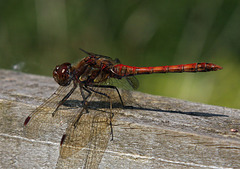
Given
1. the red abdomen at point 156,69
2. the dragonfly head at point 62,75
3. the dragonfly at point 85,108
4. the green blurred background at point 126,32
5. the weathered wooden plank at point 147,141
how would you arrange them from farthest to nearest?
the green blurred background at point 126,32 < the red abdomen at point 156,69 < the dragonfly head at point 62,75 < the dragonfly at point 85,108 < the weathered wooden plank at point 147,141

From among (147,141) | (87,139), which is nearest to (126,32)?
(87,139)

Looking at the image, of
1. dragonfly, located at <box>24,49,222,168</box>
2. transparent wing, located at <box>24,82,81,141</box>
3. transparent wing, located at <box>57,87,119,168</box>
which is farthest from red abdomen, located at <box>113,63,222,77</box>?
transparent wing, located at <box>24,82,81,141</box>

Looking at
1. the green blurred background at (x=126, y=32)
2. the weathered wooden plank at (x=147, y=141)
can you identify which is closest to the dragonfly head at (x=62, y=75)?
the weathered wooden plank at (x=147, y=141)

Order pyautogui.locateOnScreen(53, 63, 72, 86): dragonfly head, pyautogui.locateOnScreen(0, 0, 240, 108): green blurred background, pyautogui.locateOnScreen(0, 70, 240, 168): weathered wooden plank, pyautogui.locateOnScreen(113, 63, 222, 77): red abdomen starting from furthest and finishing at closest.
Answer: pyautogui.locateOnScreen(0, 0, 240, 108): green blurred background
pyautogui.locateOnScreen(113, 63, 222, 77): red abdomen
pyautogui.locateOnScreen(53, 63, 72, 86): dragonfly head
pyautogui.locateOnScreen(0, 70, 240, 168): weathered wooden plank

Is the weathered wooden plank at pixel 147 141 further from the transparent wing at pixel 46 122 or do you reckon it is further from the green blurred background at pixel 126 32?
the green blurred background at pixel 126 32

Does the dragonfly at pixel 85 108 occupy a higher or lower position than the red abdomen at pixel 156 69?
lower

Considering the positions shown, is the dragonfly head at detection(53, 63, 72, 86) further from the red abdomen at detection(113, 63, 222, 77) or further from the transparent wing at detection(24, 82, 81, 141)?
the transparent wing at detection(24, 82, 81, 141)

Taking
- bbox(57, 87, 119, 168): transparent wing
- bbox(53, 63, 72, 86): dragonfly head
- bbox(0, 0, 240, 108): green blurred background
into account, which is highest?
bbox(0, 0, 240, 108): green blurred background

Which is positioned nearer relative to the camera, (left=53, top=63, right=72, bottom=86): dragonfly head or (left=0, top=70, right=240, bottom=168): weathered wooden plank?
(left=0, top=70, right=240, bottom=168): weathered wooden plank
